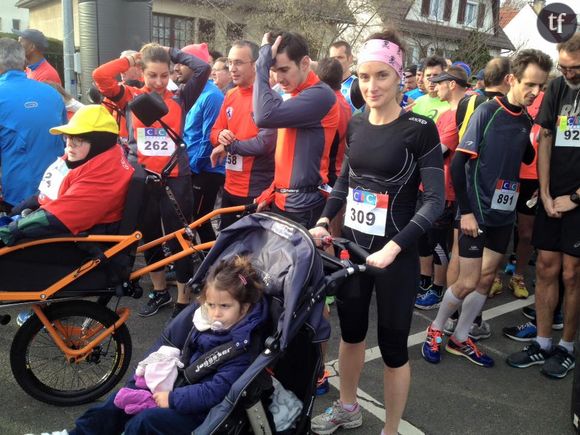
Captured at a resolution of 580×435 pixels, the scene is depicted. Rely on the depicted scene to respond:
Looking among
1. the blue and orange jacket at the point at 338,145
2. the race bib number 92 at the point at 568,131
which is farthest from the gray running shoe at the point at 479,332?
the blue and orange jacket at the point at 338,145

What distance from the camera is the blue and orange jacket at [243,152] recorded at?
158 inches

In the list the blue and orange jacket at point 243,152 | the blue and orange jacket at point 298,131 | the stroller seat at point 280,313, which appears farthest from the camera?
the blue and orange jacket at point 243,152

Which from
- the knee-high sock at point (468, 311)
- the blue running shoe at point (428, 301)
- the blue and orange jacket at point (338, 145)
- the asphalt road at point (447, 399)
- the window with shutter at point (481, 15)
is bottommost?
the blue running shoe at point (428, 301)

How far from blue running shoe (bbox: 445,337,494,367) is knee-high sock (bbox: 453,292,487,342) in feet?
0.14

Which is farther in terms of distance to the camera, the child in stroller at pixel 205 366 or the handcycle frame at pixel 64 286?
the handcycle frame at pixel 64 286

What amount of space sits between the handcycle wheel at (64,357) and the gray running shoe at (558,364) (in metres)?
2.79

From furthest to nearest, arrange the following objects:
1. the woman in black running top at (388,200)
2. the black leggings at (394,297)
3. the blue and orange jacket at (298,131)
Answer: the blue and orange jacket at (298,131) < the black leggings at (394,297) < the woman in black running top at (388,200)

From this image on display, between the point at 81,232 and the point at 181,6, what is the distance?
27946 mm

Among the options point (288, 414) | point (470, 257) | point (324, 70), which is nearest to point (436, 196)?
A: point (288, 414)

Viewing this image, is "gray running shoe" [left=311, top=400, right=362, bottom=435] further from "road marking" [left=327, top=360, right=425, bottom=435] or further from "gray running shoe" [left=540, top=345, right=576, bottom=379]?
"gray running shoe" [left=540, top=345, right=576, bottom=379]

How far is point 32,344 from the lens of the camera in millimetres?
3090

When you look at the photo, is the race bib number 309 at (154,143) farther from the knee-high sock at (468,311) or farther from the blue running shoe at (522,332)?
the blue running shoe at (522,332)

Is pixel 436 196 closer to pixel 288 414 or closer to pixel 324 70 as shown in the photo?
pixel 288 414

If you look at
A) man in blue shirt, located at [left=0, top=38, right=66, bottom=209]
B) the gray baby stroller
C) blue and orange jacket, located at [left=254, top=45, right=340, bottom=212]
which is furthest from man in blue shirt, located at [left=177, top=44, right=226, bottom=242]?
the gray baby stroller
